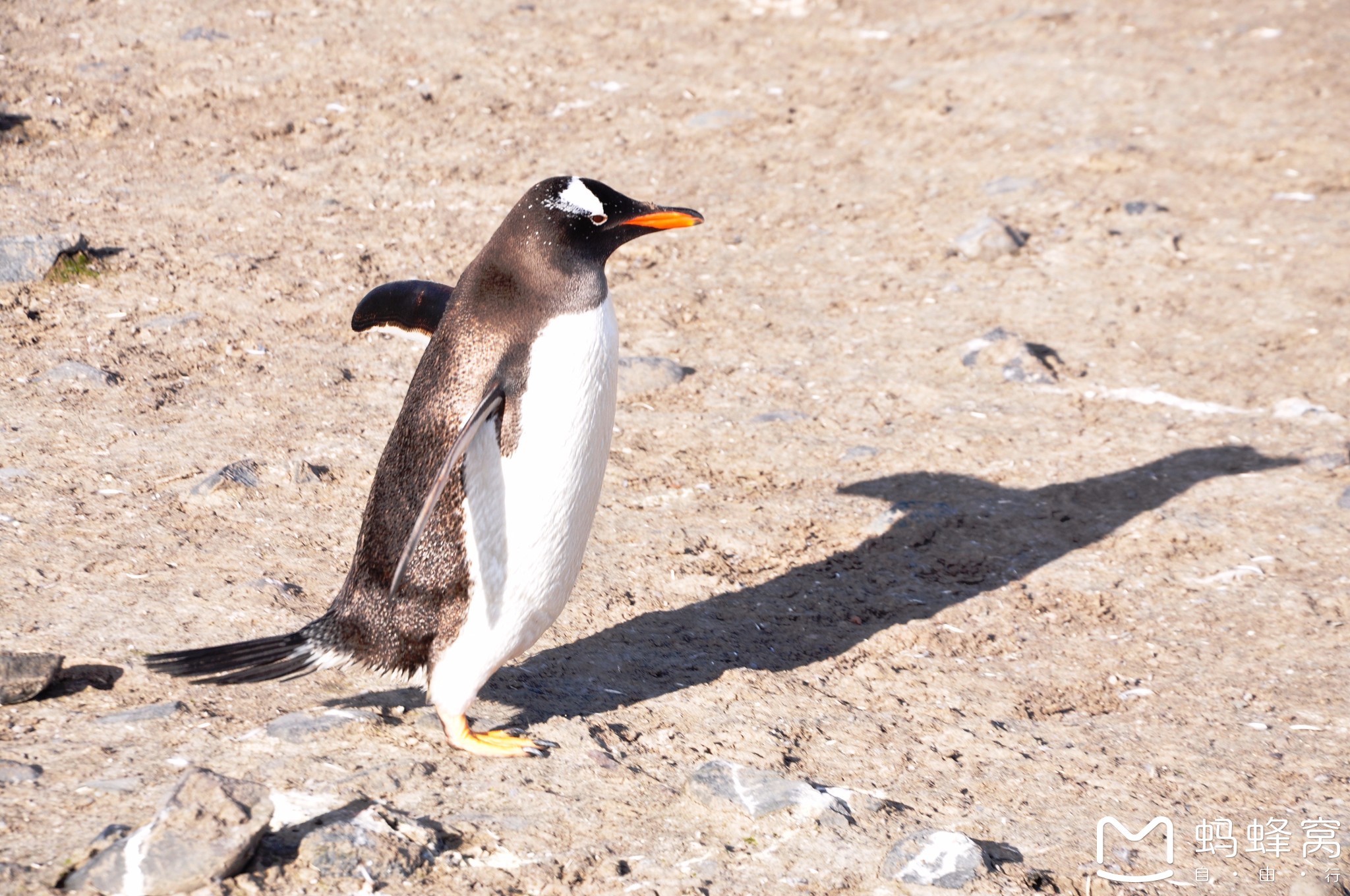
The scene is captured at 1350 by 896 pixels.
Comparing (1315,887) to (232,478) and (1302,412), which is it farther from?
(232,478)

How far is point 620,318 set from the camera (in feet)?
16.9

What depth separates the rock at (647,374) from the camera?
15.2 feet

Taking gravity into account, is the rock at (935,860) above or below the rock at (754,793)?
below

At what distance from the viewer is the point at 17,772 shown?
2338mm

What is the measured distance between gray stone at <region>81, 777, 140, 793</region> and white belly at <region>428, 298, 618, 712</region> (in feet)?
1.97

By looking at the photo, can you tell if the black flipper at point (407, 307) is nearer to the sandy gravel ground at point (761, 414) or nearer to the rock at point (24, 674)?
the sandy gravel ground at point (761, 414)

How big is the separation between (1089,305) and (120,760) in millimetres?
4172

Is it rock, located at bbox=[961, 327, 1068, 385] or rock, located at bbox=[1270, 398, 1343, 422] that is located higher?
rock, located at bbox=[961, 327, 1068, 385]

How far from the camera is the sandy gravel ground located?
2609mm

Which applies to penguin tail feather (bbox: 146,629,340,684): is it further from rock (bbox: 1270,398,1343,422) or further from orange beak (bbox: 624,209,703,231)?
rock (bbox: 1270,398,1343,422)

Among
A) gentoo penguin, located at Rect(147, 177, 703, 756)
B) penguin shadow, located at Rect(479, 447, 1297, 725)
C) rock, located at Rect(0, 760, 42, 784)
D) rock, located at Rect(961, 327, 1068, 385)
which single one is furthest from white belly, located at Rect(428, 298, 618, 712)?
rock, located at Rect(961, 327, 1068, 385)

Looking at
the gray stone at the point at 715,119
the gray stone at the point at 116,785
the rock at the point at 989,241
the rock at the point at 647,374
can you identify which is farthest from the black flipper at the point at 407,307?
the gray stone at the point at 715,119

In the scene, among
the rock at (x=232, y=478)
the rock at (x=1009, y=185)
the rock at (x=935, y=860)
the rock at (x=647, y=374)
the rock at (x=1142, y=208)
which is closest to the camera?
the rock at (x=935, y=860)

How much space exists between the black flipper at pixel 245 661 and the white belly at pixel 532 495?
275 millimetres
